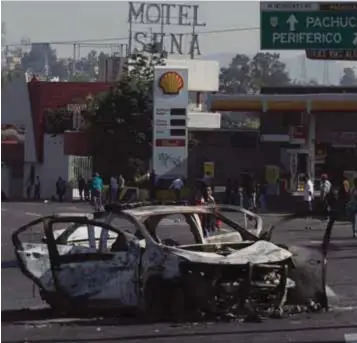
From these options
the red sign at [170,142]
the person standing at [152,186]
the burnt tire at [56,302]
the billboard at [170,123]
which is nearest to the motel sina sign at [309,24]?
the burnt tire at [56,302]

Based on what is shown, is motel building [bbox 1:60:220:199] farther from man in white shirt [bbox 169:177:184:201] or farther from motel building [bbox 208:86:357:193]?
man in white shirt [bbox 169:177:184:201]

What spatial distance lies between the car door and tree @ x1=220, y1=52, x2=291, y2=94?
12961 centimetres

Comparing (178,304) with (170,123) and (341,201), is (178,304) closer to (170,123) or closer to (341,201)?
(341,201)

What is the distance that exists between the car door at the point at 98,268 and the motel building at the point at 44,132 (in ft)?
151

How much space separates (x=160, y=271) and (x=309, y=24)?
4.13 metres

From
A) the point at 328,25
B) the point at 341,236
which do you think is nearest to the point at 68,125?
the point at 341,236

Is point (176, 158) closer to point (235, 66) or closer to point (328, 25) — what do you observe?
point (328, 25)

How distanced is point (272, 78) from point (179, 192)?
4536 inches

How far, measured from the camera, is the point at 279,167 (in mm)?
54031

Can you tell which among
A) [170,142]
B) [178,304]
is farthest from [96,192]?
[178,304]

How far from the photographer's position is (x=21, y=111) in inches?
2625

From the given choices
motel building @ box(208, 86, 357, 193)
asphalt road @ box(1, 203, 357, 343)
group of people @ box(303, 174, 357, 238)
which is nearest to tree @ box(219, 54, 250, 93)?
motel building @ box(208, 86, 357, 193)

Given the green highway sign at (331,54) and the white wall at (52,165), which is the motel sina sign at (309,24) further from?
the white wall at (52,165)

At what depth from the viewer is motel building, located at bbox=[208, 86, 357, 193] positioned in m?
48.7
